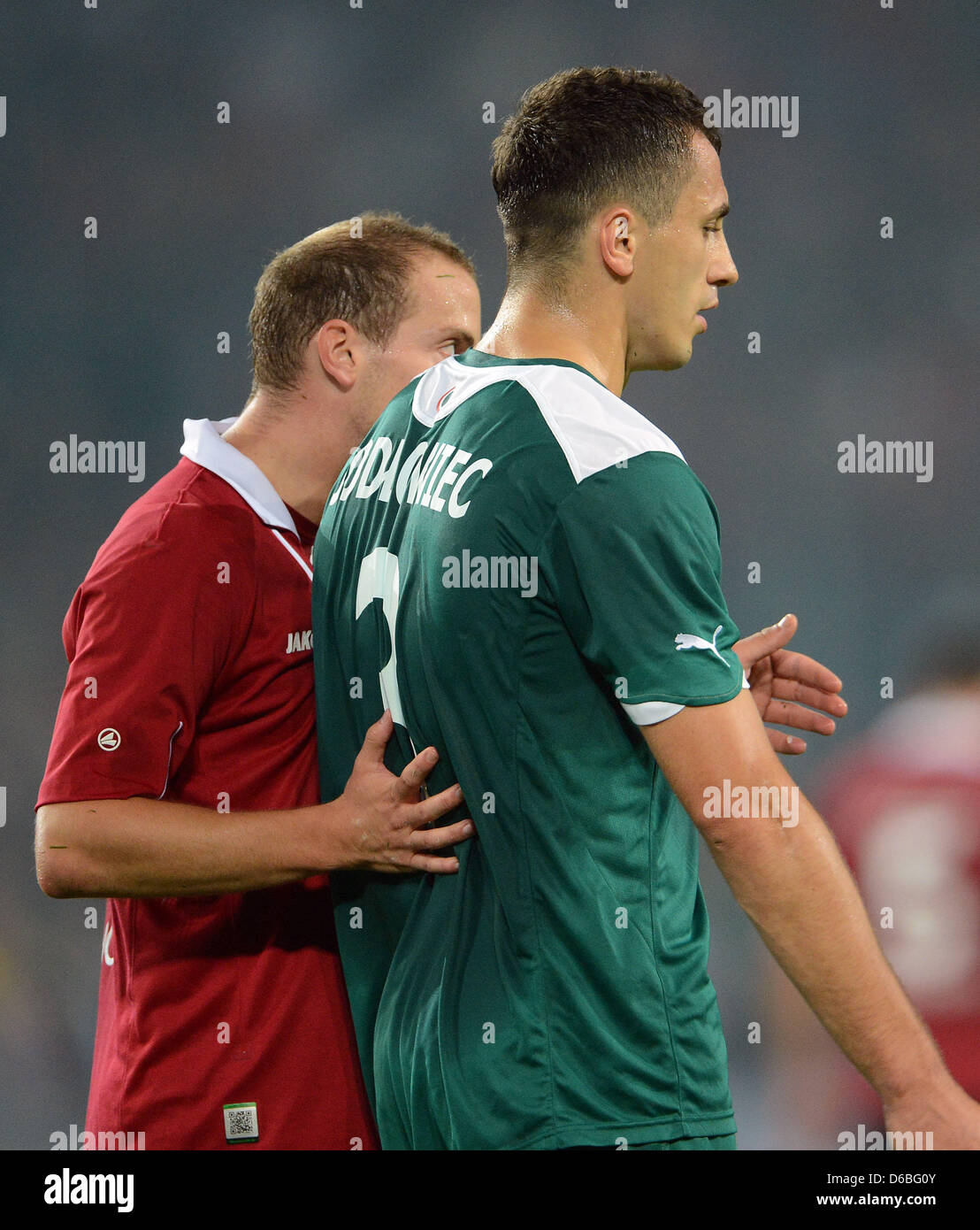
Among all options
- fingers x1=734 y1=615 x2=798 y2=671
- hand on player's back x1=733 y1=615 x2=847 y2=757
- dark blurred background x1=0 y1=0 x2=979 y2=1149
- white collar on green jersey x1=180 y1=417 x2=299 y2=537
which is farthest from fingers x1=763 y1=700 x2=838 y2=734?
dark blurred background x1=0 y1=0 x2=979 y2=1149

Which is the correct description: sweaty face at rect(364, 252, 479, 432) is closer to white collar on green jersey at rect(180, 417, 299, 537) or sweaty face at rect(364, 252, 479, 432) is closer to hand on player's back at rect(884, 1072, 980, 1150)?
white collar on green jersey at rect(180, 417, 299, 537)

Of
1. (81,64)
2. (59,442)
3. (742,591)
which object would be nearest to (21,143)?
(81,64)

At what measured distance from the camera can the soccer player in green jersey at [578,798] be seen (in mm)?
983

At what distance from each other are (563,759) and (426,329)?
798 mm

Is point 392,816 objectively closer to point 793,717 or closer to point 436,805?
point 436,805

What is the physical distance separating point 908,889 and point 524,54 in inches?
92.2

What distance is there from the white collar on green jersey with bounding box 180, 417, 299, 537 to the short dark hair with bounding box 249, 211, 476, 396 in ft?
0.49

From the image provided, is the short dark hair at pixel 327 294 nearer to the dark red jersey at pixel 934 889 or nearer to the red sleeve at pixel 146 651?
the red sleeve at pixel 146 651

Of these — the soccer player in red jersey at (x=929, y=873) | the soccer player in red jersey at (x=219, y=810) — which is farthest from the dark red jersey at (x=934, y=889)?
the soccer player in red jersey at (x=219, y=810)

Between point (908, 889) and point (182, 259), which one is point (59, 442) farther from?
point (908, 889)

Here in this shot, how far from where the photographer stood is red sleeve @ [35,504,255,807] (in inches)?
Result: 49.0

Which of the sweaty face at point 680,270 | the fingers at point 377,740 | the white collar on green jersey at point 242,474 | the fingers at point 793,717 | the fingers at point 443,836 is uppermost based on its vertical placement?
the sweaty face at point 680,270

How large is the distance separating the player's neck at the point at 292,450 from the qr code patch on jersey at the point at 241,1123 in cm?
67
